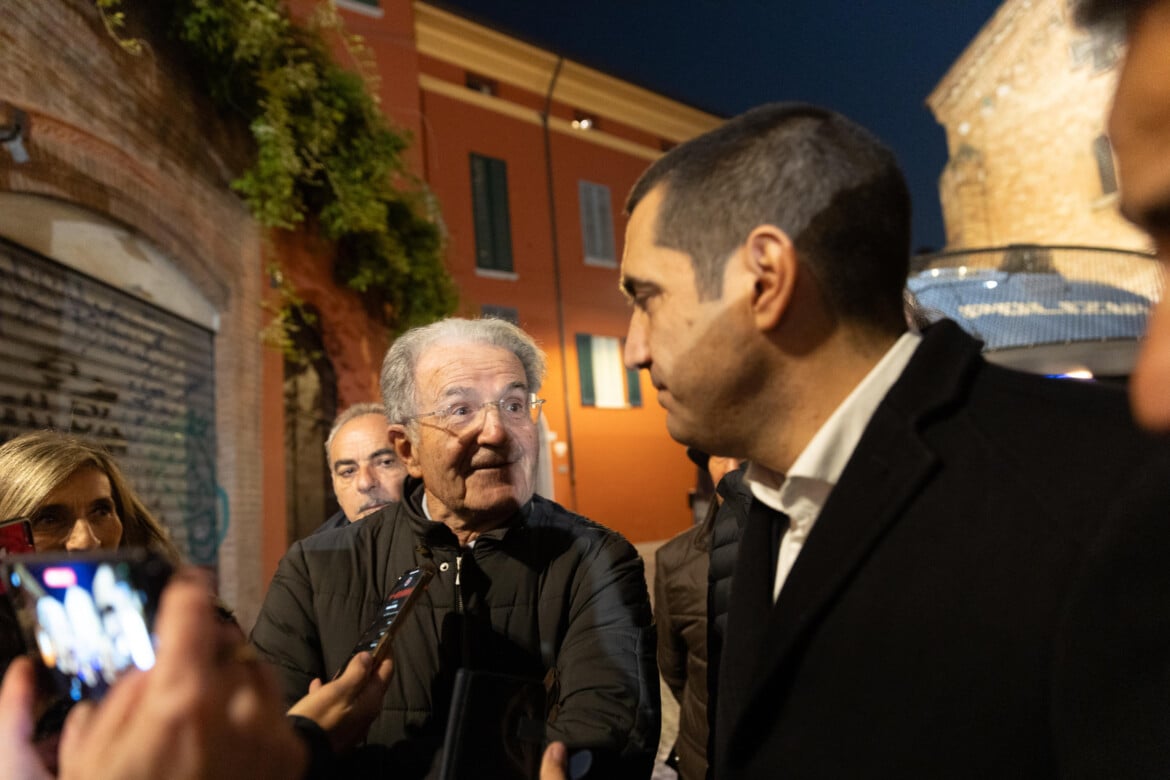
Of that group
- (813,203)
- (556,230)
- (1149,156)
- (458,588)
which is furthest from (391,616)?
(556,230)

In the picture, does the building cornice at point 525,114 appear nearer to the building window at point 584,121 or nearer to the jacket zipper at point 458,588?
the building window at point 584,121

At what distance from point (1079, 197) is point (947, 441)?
758 inches

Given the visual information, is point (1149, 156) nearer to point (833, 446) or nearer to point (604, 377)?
point (833, 446)

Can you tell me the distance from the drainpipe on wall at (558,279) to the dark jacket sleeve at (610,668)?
38.6 feet

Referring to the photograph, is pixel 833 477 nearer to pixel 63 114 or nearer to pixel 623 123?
pixel 63 114

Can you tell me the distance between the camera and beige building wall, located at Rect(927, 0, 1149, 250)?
1656 centimetres

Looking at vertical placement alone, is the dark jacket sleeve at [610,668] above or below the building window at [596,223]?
below

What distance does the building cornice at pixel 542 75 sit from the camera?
13.3 m

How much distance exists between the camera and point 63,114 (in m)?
4.24

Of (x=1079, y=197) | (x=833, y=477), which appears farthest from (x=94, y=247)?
(x=1079, y=197)

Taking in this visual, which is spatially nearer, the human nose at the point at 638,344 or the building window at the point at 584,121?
the human nose at the point at 638,344

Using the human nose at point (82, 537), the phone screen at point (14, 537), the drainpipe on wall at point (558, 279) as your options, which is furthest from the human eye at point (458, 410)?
the drainpipe on wall at point (558, 279)

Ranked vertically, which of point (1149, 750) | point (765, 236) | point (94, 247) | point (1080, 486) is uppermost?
point (94, 247)

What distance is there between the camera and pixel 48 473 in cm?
204
